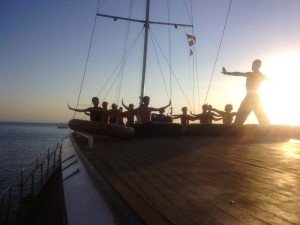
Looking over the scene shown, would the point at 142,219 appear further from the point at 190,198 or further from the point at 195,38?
the point at 195,38

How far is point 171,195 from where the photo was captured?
124 inches

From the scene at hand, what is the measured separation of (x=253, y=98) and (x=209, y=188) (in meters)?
7.79

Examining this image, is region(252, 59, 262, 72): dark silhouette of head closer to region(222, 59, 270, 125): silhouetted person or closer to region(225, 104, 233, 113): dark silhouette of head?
region(222, 59, 270, 125): silhouetted person

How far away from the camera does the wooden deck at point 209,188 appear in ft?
8.25

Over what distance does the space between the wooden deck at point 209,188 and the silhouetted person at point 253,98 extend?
5035 millimetres

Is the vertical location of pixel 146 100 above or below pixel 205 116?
above

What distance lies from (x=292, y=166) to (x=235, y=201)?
2.28 m

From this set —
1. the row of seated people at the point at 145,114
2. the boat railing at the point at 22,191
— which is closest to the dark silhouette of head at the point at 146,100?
the row of seated people at the point at 145,114

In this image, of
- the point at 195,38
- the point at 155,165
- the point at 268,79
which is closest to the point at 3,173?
the point at 195,38

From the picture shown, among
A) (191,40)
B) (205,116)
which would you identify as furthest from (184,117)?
(191,40)

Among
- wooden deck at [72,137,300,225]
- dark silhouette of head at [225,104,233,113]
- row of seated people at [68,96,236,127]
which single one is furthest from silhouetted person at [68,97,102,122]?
wooden deck at [72,137,300,225]

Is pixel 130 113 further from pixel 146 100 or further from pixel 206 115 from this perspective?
pixel 206 115

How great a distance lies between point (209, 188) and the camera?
345cm

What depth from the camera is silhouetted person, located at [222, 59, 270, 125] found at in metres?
10.5
